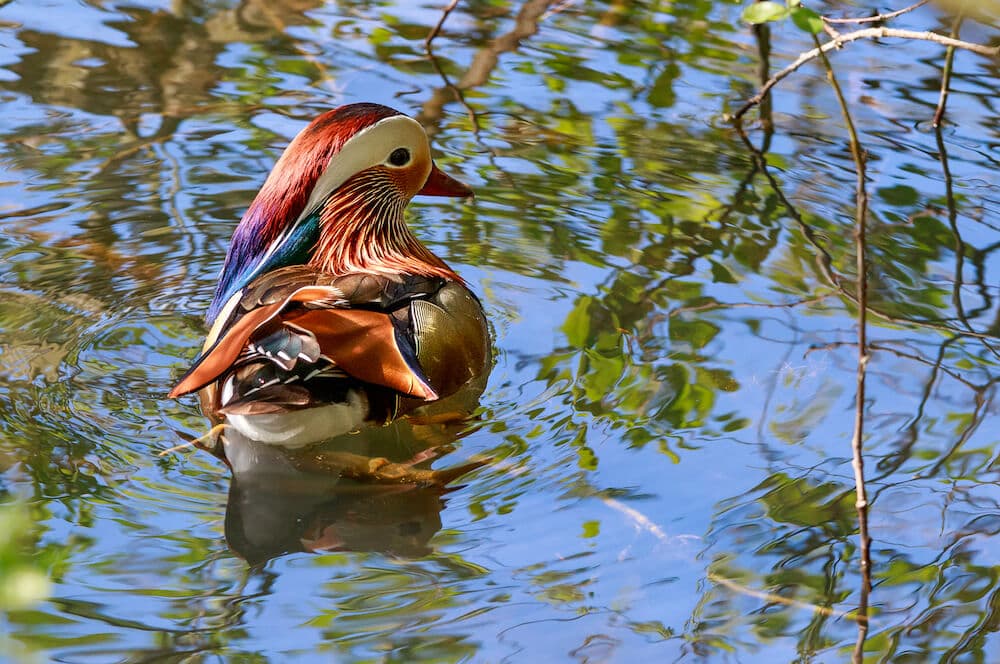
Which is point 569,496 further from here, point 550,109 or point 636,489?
point 550,109

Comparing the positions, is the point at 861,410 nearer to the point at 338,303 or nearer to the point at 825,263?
the point at 338,303

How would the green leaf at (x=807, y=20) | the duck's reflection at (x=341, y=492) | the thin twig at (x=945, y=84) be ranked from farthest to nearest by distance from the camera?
the thin twig at (x=945, y=84) → the duck's reflection at (x=341, y=492) → the green leaf at (x=807, y=20)

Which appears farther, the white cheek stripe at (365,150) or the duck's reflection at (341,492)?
the white cheek stripe at (365,150)

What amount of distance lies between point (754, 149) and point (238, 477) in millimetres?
3252

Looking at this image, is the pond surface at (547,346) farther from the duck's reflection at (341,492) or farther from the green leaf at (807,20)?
the green leaf at (807,20)

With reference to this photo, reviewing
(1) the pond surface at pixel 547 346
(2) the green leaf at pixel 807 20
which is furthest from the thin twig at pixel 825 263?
(2) the green leaf at pixel 807 20

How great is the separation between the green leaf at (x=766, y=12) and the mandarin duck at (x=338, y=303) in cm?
122

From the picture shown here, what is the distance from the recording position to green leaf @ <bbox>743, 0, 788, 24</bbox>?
2.61 metres

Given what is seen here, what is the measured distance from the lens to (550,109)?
596 centimetres

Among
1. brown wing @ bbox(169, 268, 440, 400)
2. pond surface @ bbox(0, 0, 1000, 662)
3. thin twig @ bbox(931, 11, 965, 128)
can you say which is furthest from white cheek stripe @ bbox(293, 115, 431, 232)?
thin twig @ bbox(931, 11, 965, 128)

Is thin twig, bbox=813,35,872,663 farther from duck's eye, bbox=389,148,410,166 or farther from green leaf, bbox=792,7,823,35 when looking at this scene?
duck's eye, bbox=389,148,410,166

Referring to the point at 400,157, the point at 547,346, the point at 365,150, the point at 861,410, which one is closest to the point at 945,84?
the point at 547,346

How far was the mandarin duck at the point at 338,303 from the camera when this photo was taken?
10.6ft

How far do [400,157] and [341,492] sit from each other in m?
1.26
